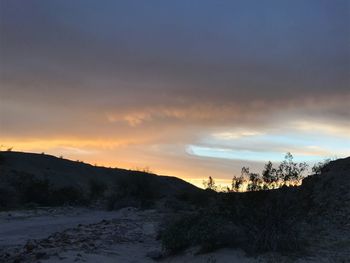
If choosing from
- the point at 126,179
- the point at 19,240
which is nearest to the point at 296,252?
the point at 19,240

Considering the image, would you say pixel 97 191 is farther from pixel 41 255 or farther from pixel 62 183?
pixel 41 255

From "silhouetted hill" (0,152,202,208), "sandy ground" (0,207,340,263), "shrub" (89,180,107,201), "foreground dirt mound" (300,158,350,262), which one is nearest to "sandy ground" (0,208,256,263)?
"sandy ground" (0,207,340,263)

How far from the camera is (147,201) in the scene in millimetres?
44750

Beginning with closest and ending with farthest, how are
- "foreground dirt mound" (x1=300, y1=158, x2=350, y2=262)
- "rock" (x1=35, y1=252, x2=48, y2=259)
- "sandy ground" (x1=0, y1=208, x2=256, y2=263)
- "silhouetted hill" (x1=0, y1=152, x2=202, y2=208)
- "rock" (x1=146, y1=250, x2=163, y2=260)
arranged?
1. "rock" (x1=35, y1=252, x2=48, y2=259)
2. "sandy ground" (x1=0, y1=208, x2=256, y2=263)
3. "foreground dirt mound" (x1=300, y1=158, x2=350, y2=262)
4. "rock" (x1=146, y1=250, x2=163, y2=260)
5. "silhouetted hill" (x1=0, y1=152, x2=202, y2=208)

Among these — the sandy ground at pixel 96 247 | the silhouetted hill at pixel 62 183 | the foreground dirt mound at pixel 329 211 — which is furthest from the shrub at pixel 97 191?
the foreground dirt mound at pixel 329 211

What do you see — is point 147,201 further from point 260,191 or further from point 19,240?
point 260,191

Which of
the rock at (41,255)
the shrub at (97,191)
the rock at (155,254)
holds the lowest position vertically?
the rock at (41,255)

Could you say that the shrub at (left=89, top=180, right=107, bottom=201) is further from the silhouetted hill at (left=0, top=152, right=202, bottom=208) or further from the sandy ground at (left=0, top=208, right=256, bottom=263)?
the sandy ground at (left=0, top=208, right=256, bottom=263)

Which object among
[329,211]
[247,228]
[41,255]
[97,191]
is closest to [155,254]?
[247,228]

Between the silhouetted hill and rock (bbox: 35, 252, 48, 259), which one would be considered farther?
the silhouetted hill

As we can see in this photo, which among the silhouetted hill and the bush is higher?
the silhouetted hill

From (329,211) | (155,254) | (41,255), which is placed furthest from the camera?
(329,211)

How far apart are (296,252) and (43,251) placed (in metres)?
6.48

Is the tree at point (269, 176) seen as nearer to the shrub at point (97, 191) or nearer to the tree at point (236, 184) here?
the tree at point (236, 184)
